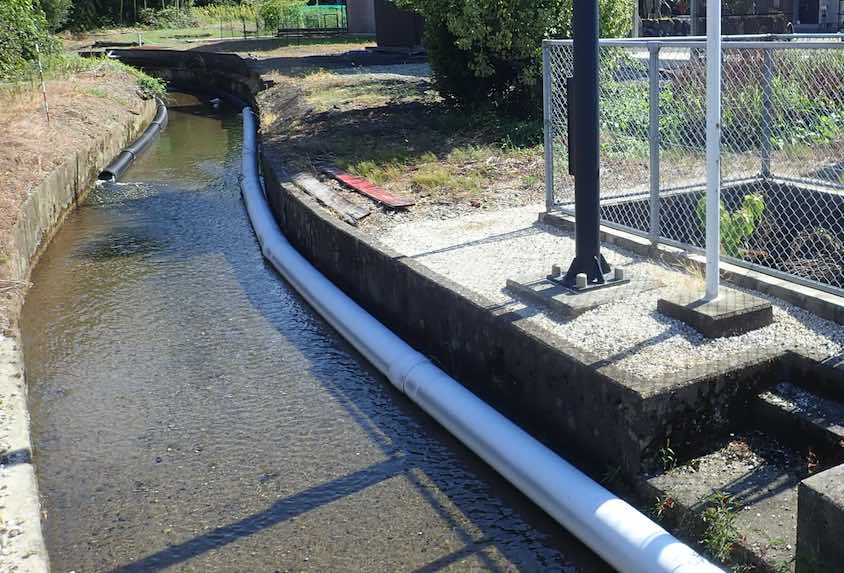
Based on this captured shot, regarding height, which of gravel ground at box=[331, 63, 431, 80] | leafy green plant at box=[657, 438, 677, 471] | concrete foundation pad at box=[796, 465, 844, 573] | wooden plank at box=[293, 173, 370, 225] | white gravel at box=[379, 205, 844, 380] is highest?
gravel ground at box=[331, 63, 431, 80]

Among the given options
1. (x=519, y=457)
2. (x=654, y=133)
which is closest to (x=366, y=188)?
(x=654, y=133)

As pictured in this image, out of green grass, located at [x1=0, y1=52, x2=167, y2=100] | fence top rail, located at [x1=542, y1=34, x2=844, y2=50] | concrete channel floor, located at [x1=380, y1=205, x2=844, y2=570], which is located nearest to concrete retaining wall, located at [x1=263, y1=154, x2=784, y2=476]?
concrete channel floor, located at [x1=380, y1=205, x2=844, y2=570]

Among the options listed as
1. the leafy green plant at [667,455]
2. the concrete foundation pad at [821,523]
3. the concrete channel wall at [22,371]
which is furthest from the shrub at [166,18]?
the concrete foundation pad at [821,523]

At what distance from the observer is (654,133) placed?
6.63 meters

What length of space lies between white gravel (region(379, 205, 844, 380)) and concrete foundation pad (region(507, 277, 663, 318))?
0.05m

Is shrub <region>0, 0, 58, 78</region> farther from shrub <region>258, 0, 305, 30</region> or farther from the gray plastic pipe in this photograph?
shrub <region>258, 0, 305, 30</region>

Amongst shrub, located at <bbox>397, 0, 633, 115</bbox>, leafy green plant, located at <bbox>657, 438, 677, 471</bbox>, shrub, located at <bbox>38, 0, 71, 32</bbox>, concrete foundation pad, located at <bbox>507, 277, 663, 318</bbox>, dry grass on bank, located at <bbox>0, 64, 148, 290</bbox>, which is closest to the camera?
leafy green plant, located at <bbox>657, 438, 677, 471</bbox>

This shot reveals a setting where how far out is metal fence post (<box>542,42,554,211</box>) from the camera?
7.66m

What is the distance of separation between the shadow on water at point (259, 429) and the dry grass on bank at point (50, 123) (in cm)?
91

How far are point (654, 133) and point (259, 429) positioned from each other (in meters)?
3.38

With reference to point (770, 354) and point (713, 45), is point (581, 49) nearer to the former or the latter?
point (713, 45)

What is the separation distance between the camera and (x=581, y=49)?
236 inches

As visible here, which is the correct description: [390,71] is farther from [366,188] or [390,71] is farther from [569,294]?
[569,294]

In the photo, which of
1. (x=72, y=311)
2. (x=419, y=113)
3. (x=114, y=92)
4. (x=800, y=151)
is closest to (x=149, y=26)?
(x=114, y=92)
